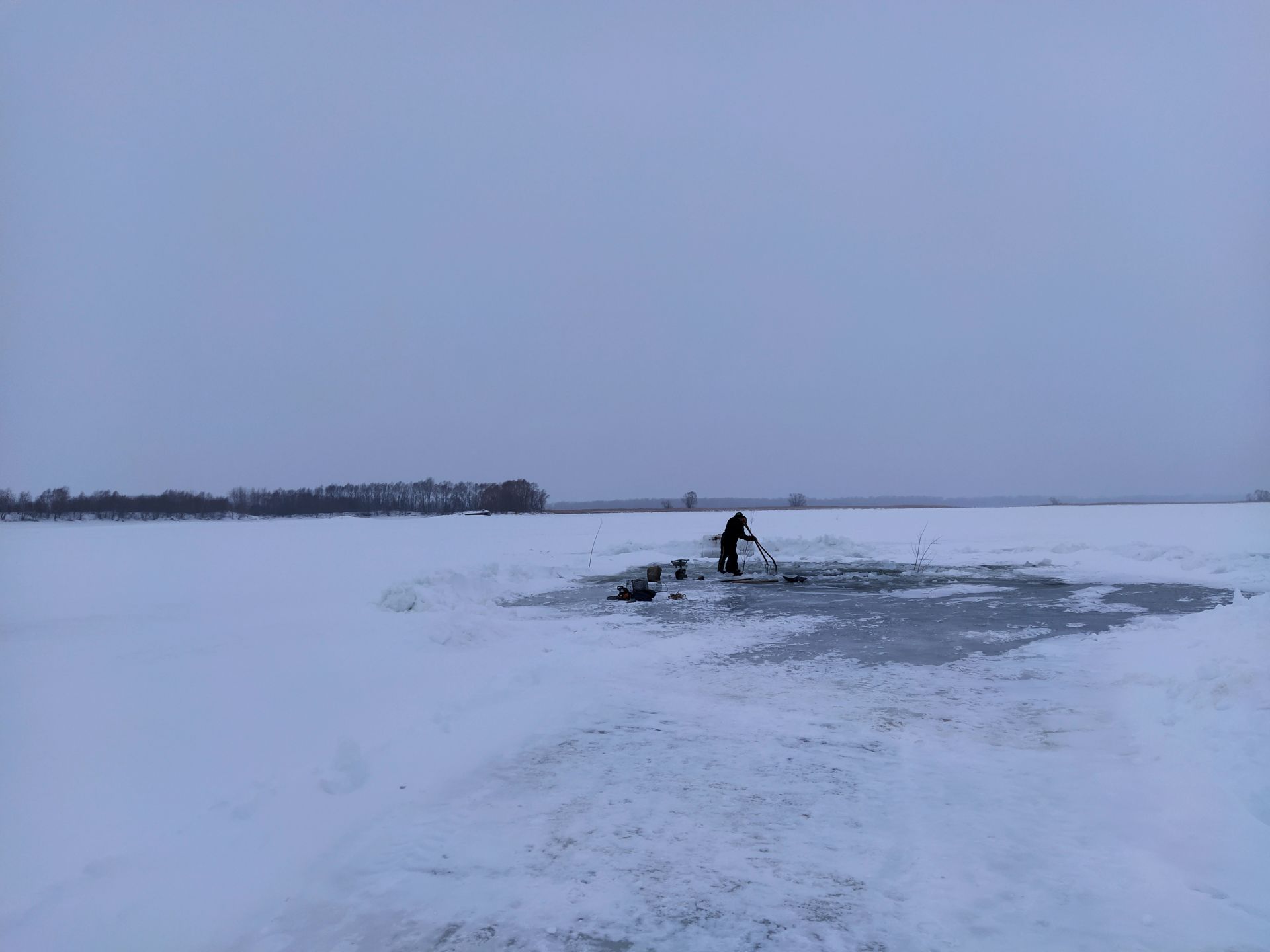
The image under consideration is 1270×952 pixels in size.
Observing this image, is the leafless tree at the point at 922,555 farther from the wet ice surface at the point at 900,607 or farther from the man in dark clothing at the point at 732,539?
the man in dark clothing at the point at 732,539

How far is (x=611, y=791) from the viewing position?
15.2 ft

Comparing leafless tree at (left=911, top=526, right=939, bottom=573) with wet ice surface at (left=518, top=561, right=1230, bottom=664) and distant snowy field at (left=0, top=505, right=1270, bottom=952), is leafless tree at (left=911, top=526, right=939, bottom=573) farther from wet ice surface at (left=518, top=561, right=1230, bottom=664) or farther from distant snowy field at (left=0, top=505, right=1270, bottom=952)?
distant snowy field at (left=0, top=505, right=1270, bottom=952)

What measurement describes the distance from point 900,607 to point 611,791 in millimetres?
8740

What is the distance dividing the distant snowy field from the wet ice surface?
0.87m

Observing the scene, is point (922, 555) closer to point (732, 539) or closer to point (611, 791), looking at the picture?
point (732, 539)

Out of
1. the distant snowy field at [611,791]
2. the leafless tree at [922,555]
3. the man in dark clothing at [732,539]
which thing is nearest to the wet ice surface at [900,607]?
the man in dark clothing at [732,539]

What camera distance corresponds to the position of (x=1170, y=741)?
17.4 feet

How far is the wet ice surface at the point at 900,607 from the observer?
9.09 metres

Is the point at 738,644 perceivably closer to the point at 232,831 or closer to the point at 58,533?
the point at 232,831

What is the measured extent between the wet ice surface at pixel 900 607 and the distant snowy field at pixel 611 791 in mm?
867

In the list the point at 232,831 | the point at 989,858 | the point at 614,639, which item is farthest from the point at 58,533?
the point at 989,858

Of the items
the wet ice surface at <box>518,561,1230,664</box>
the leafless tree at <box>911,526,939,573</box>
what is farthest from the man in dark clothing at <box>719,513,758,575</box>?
the leafless tree at <box>911,526,939,573</box>

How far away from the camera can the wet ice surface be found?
29.8 feet

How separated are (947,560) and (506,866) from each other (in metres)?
19.1
